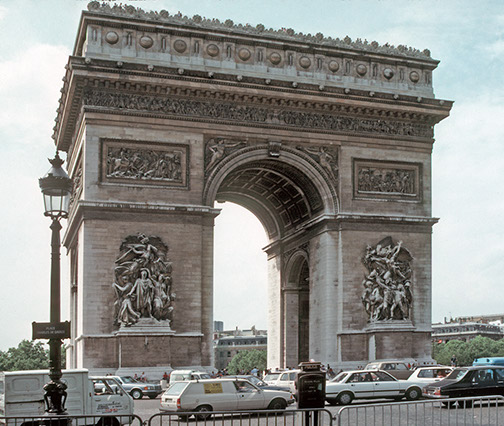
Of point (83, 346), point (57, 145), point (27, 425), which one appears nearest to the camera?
point (27, 425)

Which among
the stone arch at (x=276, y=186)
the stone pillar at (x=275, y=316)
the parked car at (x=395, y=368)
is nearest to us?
the parked car at (x=395, y=368)

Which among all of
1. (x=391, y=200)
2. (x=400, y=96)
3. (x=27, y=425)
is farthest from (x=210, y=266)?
(x=27, y=425)

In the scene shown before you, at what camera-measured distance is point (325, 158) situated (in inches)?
1570

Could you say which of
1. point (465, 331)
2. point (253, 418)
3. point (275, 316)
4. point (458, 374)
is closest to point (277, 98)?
point (275, 316)

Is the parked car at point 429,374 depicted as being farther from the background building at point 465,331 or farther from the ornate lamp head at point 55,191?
the background building at point 465,331

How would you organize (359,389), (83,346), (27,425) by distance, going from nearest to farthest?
(27,425), (359,389), (83,346)

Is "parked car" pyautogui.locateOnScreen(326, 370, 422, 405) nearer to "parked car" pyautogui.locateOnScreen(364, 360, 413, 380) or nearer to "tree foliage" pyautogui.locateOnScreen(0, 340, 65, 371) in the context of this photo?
"parked car" pyautogui.locateOnScreen(364, 360, 413, 380)

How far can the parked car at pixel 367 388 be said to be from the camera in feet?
94.8

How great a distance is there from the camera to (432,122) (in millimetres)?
42000

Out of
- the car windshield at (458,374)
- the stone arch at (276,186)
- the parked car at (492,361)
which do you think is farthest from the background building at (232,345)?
the car windshield at (458,374)

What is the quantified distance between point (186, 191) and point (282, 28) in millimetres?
9313

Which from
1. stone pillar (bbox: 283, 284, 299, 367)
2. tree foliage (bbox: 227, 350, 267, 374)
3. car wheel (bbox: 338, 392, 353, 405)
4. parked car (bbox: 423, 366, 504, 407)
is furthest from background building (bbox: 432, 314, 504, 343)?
parked car (bbox: 423, 366, 504, 407)

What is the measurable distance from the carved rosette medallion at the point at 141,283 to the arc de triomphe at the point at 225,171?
0.06m

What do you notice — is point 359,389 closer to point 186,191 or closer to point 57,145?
point 186,191
